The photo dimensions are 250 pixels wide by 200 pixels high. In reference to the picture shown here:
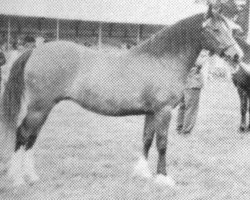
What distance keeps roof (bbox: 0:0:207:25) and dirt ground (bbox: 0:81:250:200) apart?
1194 centimetres

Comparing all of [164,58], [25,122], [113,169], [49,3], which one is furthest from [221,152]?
[49,3]

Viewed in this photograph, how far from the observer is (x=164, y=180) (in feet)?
18.6

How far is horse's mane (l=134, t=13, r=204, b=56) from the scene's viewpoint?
5.59 meters

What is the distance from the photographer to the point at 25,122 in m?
5.51

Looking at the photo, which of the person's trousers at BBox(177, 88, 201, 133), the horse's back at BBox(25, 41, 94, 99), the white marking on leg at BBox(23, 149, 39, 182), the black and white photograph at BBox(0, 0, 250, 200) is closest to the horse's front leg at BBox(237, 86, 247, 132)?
the person's trousers at BBox(177, 88, 201, 133)

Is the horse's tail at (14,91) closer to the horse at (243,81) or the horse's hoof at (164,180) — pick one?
the horse's hoof at (164,180)

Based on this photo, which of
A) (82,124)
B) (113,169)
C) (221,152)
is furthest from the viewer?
(82,124)

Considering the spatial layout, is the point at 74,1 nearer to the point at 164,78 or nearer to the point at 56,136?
the point at 56,136

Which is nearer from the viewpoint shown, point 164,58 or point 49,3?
point 164,58

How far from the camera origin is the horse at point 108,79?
5.51 m

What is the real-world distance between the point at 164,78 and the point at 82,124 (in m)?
5.12

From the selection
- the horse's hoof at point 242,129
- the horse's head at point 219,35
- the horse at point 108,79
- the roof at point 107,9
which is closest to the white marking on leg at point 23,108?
the horse at point 108,79

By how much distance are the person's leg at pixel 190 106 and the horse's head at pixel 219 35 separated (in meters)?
3.49

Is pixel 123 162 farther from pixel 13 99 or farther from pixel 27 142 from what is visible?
pixel 13 99
